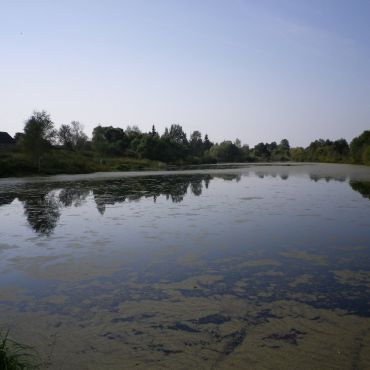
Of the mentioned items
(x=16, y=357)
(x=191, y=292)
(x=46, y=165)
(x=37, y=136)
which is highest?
(x=37, y=136)

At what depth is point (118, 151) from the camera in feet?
343

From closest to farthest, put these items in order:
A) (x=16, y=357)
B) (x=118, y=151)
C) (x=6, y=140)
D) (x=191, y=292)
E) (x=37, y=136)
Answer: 1. (x=16, y=357)
2. (x=191, y=292)
3. (x=37, y=136)
4. (x=6, y=140)
5. (x=118, y=151)

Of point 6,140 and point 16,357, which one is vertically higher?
point 6,140

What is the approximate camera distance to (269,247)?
37.0 ft

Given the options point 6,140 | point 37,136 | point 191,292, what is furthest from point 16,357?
point 6,140

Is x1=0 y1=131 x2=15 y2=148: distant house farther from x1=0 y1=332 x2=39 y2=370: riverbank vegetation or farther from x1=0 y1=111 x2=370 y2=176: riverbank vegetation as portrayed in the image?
x1=0 y1=332 x2=39 y2=370: riverbank vegetation

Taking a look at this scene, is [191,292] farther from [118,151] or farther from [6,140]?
[118,151]

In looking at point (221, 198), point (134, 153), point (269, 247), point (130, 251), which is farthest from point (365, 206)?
point (134, 153)

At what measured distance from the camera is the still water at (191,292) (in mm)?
5438

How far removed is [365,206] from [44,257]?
15602mm

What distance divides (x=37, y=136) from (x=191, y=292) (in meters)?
51.8

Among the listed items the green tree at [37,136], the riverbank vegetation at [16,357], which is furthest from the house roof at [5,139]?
the riverbank vegetation at [16,357]

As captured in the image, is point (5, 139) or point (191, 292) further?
point (5, 139)

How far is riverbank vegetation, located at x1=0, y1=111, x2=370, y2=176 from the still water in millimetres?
41707
